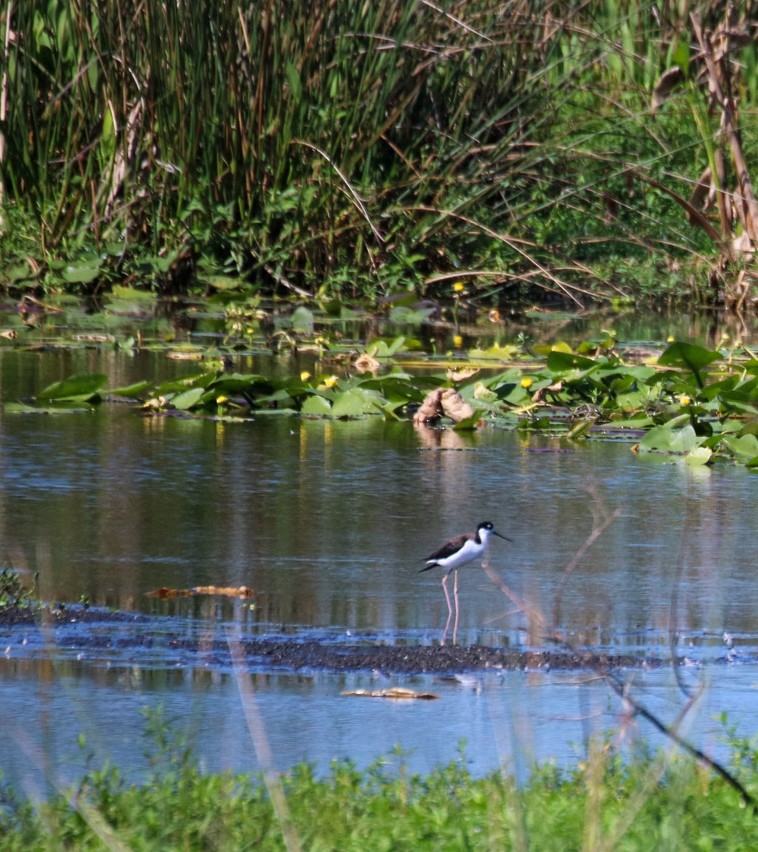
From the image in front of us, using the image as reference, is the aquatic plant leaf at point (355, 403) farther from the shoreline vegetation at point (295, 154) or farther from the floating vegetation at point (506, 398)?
the shoreline vegetation at point (295, 154)

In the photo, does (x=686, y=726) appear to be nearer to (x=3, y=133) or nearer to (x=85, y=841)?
(x=85, y=841)

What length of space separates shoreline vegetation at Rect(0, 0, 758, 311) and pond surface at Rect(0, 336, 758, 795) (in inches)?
186

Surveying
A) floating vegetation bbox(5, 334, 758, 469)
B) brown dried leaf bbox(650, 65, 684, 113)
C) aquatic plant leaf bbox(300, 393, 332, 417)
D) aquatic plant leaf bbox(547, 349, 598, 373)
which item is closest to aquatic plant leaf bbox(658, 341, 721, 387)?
floating vegetation bbox(5, 334, 758, 469)

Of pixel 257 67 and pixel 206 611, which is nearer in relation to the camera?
pixel 206 611

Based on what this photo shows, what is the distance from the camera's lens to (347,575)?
5.11 metres

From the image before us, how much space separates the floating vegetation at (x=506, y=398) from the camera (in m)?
7.93

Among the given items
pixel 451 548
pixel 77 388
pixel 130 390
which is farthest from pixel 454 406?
pixel 451 548

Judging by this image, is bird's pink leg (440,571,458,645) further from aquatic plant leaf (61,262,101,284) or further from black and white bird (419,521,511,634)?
aquatic plant leaf (61,262,101,284)

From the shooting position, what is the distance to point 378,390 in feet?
27.8

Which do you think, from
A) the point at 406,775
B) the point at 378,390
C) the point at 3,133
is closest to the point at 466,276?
the point at 3,133

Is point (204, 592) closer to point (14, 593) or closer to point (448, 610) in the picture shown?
point (14, 593)

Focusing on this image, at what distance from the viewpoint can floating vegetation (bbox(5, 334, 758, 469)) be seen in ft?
26.0

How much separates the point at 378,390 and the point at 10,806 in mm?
5347

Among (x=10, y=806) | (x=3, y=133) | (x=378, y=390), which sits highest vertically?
(x=3, y=133)
